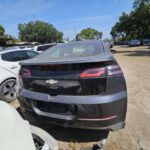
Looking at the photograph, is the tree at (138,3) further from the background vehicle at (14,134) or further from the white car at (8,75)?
the background vehicle at (14,134)

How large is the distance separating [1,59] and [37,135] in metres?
4.17

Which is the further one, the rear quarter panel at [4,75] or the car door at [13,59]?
the car door at [13,59]

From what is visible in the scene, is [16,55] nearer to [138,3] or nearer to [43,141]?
[43,141]

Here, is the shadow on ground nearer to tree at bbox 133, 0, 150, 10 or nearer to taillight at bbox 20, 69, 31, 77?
taillight at bbox 20, 69, 31, 77

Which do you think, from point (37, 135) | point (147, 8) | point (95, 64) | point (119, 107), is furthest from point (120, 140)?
point (147, 8)

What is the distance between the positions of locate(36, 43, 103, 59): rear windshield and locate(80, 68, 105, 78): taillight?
0.76 m

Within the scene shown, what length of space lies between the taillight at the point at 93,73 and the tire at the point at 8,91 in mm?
3249

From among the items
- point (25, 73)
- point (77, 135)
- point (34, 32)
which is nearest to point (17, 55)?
point (25, 73)

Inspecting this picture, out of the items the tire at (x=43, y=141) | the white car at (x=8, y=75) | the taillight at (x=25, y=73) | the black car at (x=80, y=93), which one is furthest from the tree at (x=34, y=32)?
the tire at (x=43, y=141)

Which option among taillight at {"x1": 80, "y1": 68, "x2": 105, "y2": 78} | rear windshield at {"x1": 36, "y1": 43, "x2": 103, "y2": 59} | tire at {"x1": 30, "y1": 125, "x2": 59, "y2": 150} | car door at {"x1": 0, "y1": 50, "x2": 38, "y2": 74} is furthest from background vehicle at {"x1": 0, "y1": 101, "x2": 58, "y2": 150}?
car door at {"x1": 0, "y1": 50, "x2": 38, "y2": 74}

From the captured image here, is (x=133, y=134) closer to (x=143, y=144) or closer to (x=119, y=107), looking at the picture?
(x=143, y=144)

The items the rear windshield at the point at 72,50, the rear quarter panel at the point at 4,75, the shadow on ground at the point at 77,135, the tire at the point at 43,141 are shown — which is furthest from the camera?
the rear quarter panel at the point at 4,75

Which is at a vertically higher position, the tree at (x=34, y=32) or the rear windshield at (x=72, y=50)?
the rear windshield at (x=72, y=50)

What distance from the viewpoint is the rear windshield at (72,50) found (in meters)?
4.10
